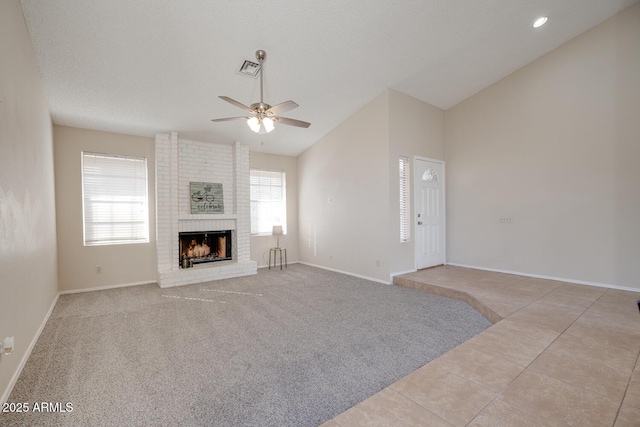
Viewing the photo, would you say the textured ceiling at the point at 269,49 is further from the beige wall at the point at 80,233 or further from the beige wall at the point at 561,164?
the beige wall at the point at 561,164

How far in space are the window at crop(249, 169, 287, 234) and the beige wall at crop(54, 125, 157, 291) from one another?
2302mm

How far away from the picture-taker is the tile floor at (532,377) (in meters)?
1.51

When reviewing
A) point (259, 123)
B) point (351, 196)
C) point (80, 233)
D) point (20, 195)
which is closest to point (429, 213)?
point (351, 196)

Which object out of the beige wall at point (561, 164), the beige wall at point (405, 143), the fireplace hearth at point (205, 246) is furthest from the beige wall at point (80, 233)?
the beige wall at point (561, 164)

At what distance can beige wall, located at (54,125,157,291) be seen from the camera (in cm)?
456

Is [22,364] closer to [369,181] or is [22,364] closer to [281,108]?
[281,108]

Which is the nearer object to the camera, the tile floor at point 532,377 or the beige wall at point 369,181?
the tile floor at point 532,377

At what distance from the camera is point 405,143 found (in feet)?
16.6

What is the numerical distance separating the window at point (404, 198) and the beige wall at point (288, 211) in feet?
10.0

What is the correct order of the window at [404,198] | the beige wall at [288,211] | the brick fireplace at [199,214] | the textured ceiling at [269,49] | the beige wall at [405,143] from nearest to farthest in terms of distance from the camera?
the textured ceiling at [269,49] < the beige wall at [405,143] < the window at [404,198] < the brick fireplace at [199,214] < the beige wall at [288,211]

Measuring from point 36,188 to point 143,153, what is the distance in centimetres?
243

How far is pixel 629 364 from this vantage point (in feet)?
6.59

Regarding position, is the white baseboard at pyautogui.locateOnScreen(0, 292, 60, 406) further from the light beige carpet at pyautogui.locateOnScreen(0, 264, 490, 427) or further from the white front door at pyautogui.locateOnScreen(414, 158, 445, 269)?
the white front door at pyautogui.locateOnScreen(414, 158, 445, 269)

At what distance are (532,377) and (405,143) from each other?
157 inches
